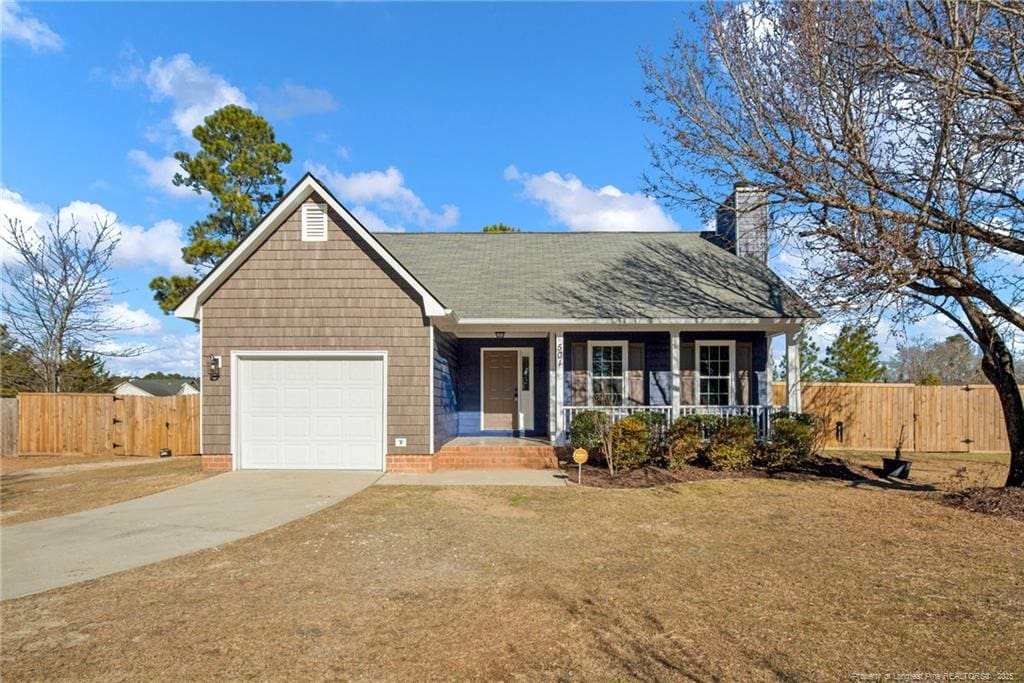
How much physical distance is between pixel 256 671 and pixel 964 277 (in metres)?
9.94

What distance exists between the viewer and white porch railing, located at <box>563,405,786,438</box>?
12.4 meters

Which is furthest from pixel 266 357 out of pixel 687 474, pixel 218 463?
pixel 687 474

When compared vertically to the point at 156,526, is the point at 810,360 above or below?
above

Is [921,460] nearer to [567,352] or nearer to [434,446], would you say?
[567,352]

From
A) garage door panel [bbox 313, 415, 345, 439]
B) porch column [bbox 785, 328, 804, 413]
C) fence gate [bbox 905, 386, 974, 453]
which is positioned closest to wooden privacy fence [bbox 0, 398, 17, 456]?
garage door panel [bbox 313, 415, 345, 439]

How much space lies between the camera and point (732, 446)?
37.2ft

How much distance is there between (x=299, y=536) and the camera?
7098 millimetres

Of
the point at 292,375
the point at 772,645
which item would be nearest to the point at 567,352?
the point at 292,375

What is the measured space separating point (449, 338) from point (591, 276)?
3905 mm

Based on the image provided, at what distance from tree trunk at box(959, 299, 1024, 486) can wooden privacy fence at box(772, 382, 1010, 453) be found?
6375mm

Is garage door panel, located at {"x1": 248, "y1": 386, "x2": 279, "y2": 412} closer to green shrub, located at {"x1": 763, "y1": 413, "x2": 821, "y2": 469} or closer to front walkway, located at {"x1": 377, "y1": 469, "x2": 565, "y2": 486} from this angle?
front walkway, located at {"x1": 377, "y1": 469, "x2": 565, "y2": 486}

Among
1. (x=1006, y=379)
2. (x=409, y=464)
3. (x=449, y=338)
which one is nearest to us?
(x=1006, y=379)

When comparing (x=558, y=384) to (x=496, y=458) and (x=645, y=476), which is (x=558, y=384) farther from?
(x=645, y=476)

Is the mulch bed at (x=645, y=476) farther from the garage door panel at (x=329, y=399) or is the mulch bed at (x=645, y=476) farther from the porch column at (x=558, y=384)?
the garage door panel at (x=329, y=399)
